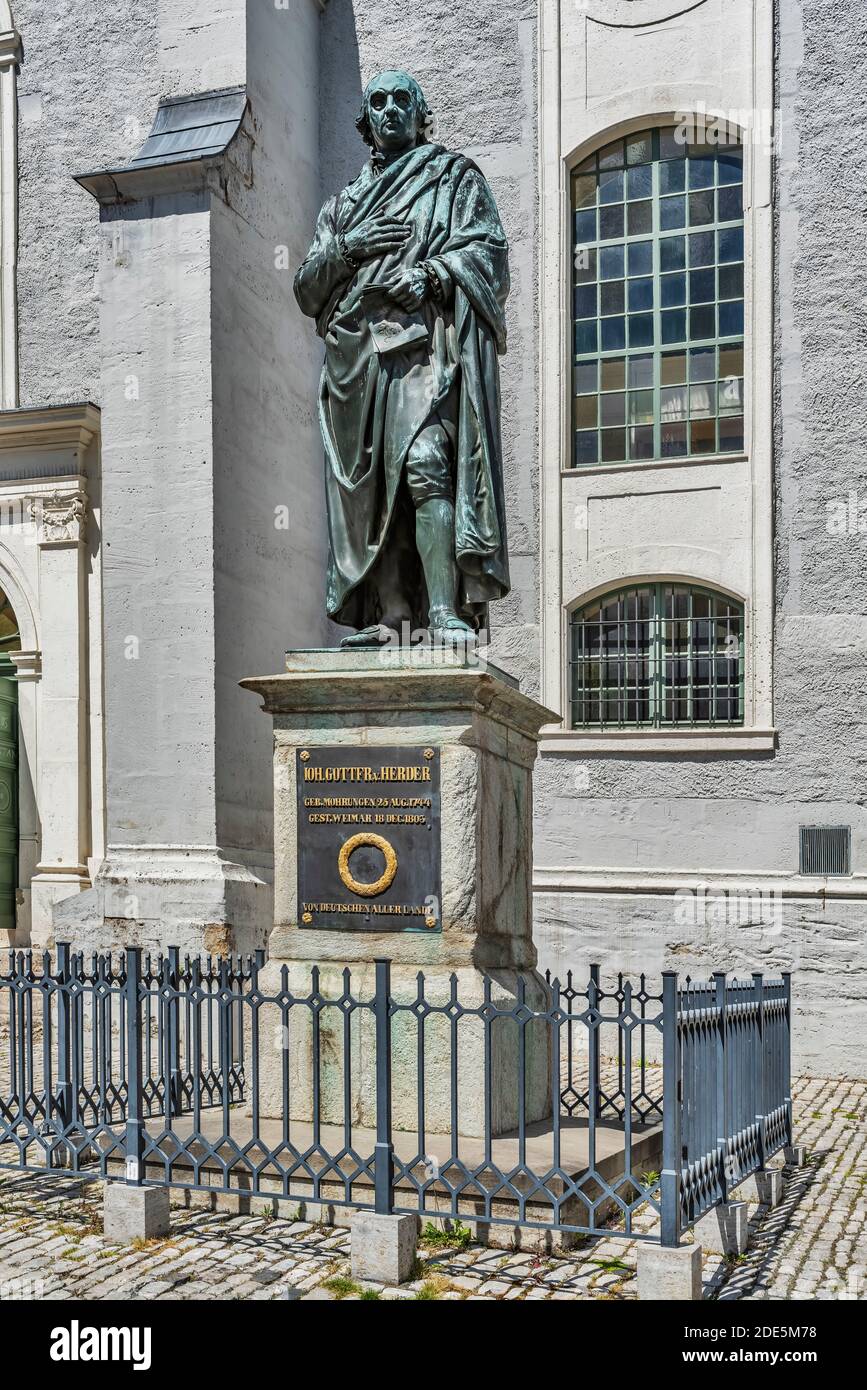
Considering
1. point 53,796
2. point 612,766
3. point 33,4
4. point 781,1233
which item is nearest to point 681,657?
point 612,766

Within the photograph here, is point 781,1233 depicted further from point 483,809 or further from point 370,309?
point 370,309

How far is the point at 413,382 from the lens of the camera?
724 cm

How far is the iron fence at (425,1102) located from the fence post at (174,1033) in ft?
0.07

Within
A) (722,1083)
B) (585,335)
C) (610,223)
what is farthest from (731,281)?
(722,1083)

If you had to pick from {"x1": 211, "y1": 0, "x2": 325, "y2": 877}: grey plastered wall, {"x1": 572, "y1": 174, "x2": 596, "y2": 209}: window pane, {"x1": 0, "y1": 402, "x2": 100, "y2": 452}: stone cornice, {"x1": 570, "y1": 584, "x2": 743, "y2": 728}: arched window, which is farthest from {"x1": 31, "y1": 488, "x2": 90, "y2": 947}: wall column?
{"x1": 572, "y1": 174, "x2": 596, "y2": 209}: window pane

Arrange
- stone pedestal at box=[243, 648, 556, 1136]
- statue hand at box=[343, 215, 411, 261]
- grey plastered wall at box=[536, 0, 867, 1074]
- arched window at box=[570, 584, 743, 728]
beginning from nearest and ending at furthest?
stone pedestal at box=[243, 648, 556, 1136] < statue hand at box=[343, 215, 411, 261] < grey plastered wall at box=[536, 0, 867, 1074] < arched window at box=[570, 584, 743, 728]

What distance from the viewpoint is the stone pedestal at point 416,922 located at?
6.45 metres

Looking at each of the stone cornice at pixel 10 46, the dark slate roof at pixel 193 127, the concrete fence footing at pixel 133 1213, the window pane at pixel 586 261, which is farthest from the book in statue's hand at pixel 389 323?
the stone cornice at pixel 10 46

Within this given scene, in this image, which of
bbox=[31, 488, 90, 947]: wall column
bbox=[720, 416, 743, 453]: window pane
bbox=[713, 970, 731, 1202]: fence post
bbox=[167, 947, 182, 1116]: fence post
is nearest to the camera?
bbox=[713, 970, 731, 1202]: fence post

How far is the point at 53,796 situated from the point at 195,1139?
9067mm

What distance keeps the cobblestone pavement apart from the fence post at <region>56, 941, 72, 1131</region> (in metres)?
0.47

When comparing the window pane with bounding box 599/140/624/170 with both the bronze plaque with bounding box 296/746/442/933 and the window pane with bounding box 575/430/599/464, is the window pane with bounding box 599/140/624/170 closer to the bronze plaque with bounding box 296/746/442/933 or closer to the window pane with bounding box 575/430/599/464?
the window pane with bounding box 575/430/599/464

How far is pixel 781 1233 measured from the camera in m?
6.27

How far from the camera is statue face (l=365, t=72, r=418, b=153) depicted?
7418 mm
